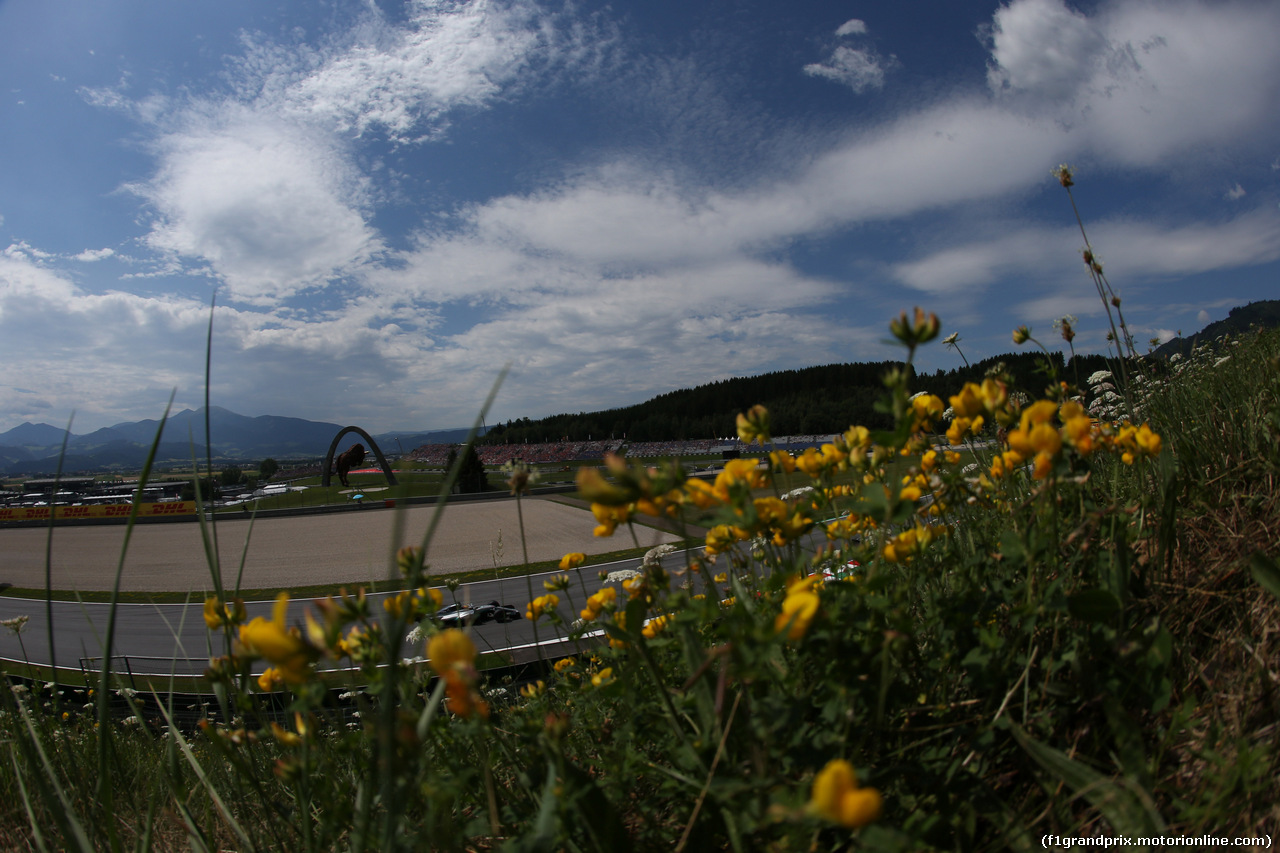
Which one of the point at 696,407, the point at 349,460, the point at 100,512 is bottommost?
the point at 100,512

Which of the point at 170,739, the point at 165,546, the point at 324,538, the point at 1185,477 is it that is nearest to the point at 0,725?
the point at 170,739

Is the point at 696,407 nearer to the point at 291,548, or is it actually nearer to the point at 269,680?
the point at 291,548

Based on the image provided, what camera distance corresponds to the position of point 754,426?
1.69m

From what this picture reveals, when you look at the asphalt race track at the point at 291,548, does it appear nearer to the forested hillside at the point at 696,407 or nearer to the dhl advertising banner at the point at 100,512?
the dhl advertising banner at the point at 100,512

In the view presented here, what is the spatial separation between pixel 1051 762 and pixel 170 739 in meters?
2.36

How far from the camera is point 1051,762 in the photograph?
1.12 metres

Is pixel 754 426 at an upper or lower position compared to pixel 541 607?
upper

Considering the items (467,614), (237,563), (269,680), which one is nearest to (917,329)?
(467,614)

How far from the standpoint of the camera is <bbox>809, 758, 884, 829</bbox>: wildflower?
698mm

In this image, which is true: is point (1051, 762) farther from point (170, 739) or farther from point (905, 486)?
point (170, 739)

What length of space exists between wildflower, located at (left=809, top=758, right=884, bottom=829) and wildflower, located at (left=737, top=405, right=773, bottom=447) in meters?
0.98

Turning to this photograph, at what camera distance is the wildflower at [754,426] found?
164 centimetres

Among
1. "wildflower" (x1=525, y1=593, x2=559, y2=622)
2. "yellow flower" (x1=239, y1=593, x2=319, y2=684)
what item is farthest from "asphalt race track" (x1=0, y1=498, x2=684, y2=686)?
"yellow flower" (x1=239, y1=593, x2=319, y2=684)

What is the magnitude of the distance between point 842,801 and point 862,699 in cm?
50
